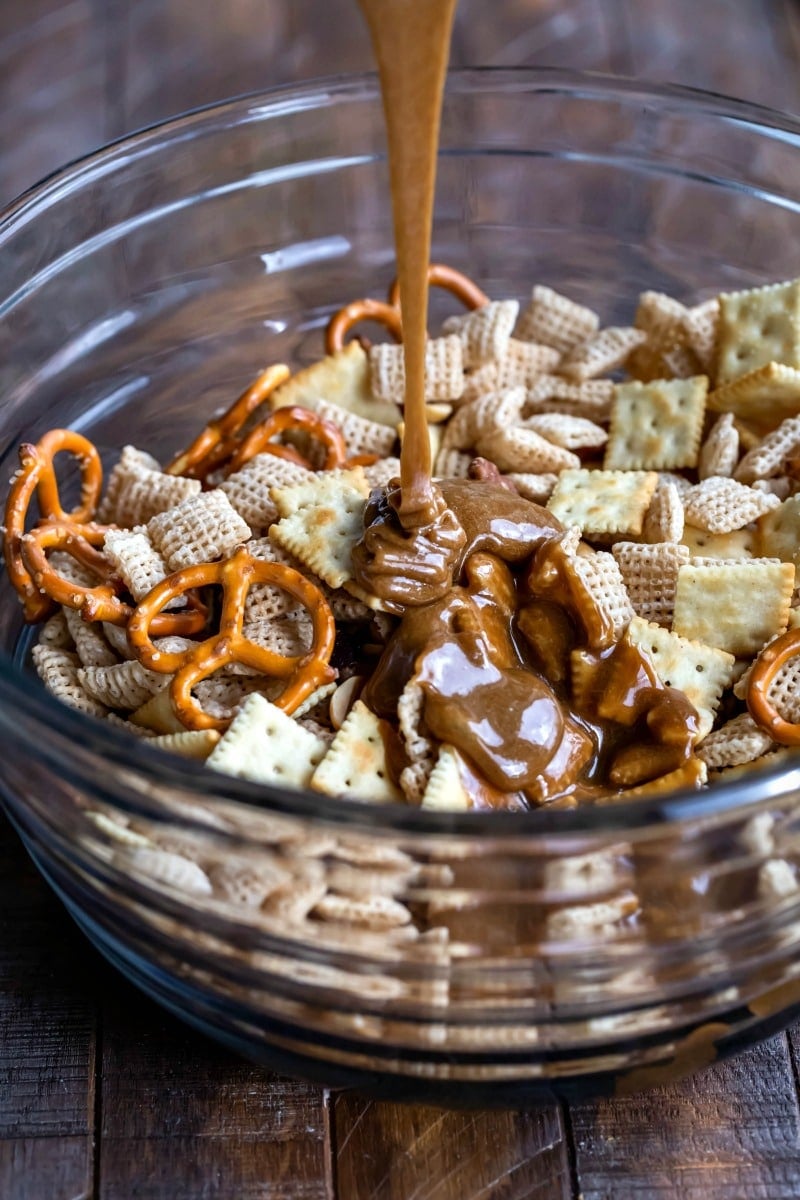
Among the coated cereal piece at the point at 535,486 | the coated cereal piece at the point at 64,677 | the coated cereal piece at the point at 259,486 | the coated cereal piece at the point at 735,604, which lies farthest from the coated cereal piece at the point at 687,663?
the coated cereal piece at the point at 64,677

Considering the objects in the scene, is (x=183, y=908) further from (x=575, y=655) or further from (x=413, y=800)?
(x=575, y=655)

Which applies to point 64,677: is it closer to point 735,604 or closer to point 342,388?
point 342,388

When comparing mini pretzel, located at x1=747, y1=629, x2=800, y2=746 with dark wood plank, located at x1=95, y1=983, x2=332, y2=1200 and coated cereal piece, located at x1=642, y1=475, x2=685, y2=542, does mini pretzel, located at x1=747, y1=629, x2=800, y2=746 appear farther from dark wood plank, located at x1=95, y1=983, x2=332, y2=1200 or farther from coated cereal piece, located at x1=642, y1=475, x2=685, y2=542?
dark wood plank, located at x1=95, y1=983, x2=332, y2=1200

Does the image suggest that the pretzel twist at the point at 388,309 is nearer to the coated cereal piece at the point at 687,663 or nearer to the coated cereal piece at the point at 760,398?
the coated cereal piece at the point at 760,398

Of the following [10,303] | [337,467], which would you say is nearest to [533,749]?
[337,467]

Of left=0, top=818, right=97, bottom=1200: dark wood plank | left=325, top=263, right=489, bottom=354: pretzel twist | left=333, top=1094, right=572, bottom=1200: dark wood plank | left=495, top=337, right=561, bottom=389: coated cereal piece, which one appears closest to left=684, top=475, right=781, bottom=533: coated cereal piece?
left=495, top=337, right=561, bottom=389: coated cereal piece

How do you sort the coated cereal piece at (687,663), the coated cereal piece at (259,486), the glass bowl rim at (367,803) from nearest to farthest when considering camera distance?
1. the glass bowl rim at (367,803)
2. the coated cereal piece at (687,663)
3. the coated cereal piece at (259,486)
